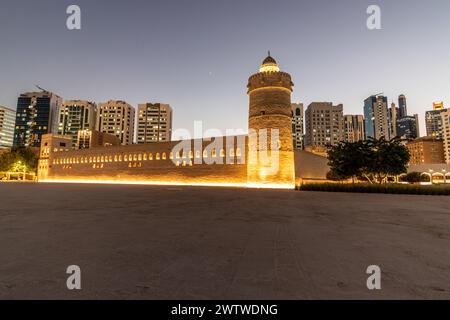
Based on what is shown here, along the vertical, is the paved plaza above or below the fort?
below

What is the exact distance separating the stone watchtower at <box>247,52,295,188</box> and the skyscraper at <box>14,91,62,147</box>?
16634 centimetres

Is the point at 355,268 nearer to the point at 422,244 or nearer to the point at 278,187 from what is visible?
the point at 422,244

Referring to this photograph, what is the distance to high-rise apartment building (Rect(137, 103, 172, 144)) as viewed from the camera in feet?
400

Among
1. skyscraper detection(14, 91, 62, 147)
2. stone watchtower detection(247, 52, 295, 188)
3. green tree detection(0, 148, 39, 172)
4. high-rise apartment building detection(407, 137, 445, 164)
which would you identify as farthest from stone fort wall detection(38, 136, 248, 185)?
skyscraper detection(14, 91, 62, 147)

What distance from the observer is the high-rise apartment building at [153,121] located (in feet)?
400

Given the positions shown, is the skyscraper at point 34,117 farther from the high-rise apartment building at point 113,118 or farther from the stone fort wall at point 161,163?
the stone fort wall at point 161,163

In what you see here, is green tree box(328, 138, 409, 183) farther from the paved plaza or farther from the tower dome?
the paved plaza

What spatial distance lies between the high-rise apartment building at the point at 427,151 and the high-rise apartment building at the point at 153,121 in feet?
405

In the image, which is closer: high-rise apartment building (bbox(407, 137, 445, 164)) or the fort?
the fort

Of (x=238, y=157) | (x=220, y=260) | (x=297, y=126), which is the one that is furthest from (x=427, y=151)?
(x=220, y=260)

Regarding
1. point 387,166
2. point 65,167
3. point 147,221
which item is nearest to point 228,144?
point 387,166

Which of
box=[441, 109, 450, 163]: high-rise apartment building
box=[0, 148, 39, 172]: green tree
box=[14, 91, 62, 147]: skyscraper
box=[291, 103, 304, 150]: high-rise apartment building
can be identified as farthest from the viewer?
box=[14, 91, 62, 147]: skyscraper

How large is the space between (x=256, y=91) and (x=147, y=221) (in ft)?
86.8
